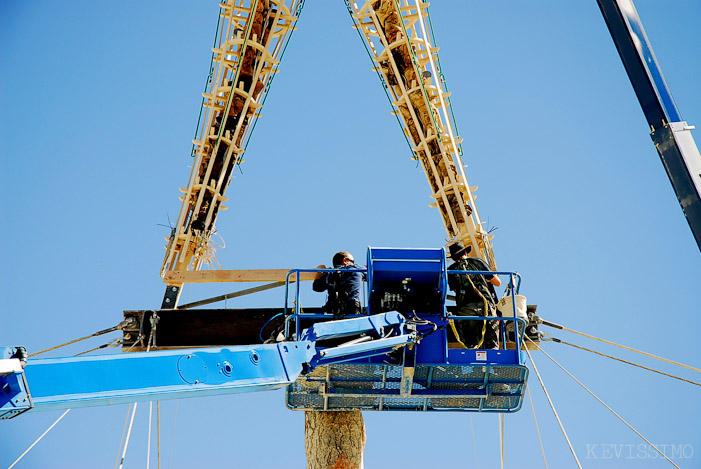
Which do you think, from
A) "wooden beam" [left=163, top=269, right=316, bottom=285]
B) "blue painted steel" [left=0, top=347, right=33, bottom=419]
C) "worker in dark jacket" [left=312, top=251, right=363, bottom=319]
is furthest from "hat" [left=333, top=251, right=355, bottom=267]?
"blue painted steel" [left=0, top=347, right=33, bottom=419]

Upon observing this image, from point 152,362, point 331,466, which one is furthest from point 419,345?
point 152,362

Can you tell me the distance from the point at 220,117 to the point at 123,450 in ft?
20.7

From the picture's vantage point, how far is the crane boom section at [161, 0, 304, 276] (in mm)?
13453

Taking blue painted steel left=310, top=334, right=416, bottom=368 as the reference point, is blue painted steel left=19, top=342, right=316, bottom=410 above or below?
below

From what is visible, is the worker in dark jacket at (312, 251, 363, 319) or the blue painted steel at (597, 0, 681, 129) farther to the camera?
the worker in dark jacket at (312, 251, 363, 319)

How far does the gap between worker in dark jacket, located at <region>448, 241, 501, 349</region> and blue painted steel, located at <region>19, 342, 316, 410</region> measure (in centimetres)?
430

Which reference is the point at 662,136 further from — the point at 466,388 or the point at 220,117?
the point at 220,117

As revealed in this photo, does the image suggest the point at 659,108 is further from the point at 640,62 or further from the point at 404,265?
the point at 404,265

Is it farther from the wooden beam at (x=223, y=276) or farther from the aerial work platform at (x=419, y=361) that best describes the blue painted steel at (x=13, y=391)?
the wooden beam at (x=223, y=276)

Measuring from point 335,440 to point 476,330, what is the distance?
263 cm

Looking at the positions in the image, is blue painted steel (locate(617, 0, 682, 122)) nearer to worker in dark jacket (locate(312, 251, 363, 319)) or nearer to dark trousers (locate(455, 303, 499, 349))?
dark trousers (locate(455, 303, 499, 349))

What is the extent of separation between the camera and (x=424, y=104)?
44.7ft

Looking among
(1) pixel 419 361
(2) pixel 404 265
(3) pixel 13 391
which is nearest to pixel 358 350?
(1) pixel 419 361

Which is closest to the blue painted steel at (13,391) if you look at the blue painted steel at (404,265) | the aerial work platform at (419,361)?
the aerial work platform at (419,361)
